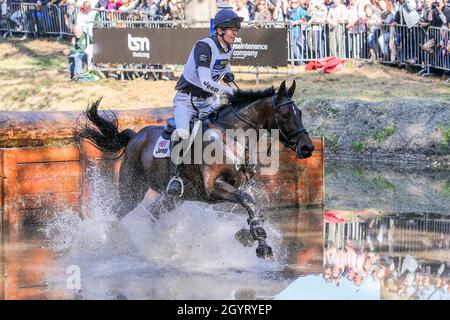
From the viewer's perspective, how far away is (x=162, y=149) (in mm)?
12398

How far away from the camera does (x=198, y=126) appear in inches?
475

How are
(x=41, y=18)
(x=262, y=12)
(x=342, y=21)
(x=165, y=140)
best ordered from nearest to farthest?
(x=165, y=140)
(x=342, y=21)
(x=262, y=12)
(x=41, y=18)

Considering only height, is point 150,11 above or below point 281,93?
above

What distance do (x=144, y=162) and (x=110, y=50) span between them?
12.7m

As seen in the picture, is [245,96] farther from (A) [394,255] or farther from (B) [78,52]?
(B) [78,52]

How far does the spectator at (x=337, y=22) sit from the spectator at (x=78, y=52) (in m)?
5.77

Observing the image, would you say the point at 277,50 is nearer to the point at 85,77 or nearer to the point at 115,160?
the point at 85,77

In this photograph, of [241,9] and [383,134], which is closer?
[383,134]

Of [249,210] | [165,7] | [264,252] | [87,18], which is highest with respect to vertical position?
[165,7]

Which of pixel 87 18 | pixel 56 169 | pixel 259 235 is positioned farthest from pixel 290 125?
pixel 87 18

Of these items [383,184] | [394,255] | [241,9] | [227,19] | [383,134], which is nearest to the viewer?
[227,19]

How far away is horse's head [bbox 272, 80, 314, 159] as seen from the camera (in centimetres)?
1139

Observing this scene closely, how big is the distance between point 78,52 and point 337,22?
623cm
